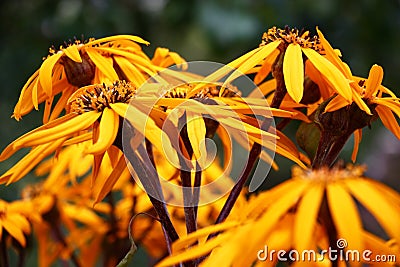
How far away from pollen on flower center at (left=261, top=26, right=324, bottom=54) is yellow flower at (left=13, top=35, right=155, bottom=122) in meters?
0.10

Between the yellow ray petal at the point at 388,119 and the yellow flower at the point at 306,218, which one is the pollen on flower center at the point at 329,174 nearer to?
the yellow flower at the point at 306,218

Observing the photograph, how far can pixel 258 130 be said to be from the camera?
19.2 inches

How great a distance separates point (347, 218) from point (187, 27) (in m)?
1.24

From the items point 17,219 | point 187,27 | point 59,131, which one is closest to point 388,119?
point 59,131

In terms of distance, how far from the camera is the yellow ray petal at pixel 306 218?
0.35 meters

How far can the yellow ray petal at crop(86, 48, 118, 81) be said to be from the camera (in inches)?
23.0

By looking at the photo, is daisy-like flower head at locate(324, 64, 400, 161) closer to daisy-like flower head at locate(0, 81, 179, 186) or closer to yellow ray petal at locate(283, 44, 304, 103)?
yellow ray petal at locate(283, 44, 304, 103)

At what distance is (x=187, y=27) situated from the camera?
1.57 m

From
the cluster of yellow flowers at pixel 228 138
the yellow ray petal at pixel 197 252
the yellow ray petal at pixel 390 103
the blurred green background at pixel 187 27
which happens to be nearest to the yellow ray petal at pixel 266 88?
the cluster of yellow flowers at pixel 228 138

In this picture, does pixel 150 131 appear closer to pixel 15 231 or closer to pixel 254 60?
pixel 254 60

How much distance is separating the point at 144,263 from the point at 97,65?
35.5 inches

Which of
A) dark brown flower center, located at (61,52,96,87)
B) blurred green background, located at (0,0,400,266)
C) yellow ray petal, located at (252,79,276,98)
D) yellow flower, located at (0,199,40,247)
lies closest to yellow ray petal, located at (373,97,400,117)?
yellow ray petal, located at (252,79,276,98)

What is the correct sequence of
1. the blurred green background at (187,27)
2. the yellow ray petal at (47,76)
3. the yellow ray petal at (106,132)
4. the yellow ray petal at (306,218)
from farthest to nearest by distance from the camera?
1. the blurred green background at (187,27)
2. the yellow ray petal at (47,76)
3. the yellow ray petal at (106,132)
4. the yellow ray petal at (306,218)

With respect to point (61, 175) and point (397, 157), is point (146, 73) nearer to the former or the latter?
point (61, 175)
